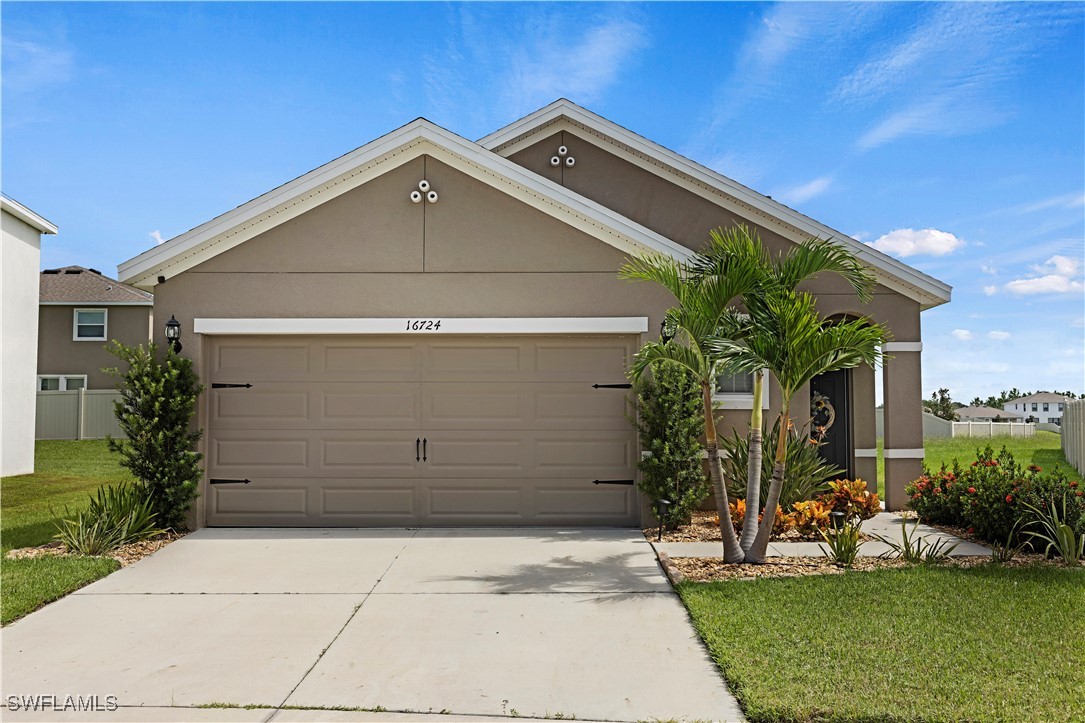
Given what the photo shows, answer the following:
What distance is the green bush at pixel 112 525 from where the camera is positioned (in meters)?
8.64

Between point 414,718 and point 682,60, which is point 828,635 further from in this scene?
point 682,60

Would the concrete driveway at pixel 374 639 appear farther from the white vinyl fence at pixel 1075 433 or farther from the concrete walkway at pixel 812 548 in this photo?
the white vinyl fence at pixel 1075 433

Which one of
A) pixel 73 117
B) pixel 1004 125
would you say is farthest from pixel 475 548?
pixel 1004 125

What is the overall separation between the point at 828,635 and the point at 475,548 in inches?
Result: 171

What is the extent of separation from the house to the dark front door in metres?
3.77

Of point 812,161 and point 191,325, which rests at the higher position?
point 812,161

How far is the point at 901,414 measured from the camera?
11.4 meters

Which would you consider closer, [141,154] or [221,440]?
[221,440]

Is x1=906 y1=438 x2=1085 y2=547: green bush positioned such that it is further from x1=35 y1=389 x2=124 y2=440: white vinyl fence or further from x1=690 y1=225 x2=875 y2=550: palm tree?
x1=35 y1=389 x2=124 y2=440: white vinyl fence

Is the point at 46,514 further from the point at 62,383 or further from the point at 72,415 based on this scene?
the point at 62,383

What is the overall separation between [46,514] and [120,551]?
13.8 ft

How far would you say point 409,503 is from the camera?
32.5ft

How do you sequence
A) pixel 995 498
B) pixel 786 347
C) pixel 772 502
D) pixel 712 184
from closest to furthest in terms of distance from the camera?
pixel 786 347 → pixel 772 502 → pixel 995 498 → pixel 712 184

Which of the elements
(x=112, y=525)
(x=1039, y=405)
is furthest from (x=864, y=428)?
(x=1039, y=405)
